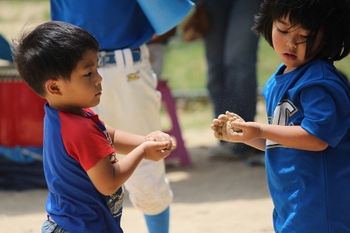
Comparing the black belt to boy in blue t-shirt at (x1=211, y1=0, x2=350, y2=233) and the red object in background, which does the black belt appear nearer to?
boy in blue t-shirt at (x1=211, y1=0, x2=350, y2=233)

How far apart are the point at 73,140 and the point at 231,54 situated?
10.9 feet

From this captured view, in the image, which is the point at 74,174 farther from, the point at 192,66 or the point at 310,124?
the point at 192,66

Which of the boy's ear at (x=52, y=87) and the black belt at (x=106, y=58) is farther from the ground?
the boy's ear at (x=52, y=87)

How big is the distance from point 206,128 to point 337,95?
15.0 feet

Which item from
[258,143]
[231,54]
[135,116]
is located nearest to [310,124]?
[258,143]

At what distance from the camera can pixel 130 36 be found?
342cm

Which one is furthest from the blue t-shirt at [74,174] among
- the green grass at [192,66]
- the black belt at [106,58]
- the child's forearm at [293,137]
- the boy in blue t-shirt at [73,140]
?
the green grass at [192,66]

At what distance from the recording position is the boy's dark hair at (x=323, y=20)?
241cm

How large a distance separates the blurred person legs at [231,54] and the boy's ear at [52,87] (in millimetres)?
2692

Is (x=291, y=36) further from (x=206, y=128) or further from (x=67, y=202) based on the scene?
(x=206, y=128)

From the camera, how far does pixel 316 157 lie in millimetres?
2422

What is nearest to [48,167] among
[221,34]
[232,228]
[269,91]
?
[269,91]

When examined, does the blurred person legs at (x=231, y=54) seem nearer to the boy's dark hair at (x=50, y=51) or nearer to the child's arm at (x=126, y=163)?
the child's arm at (x=126, y=163)

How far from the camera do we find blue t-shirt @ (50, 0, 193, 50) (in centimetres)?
332
